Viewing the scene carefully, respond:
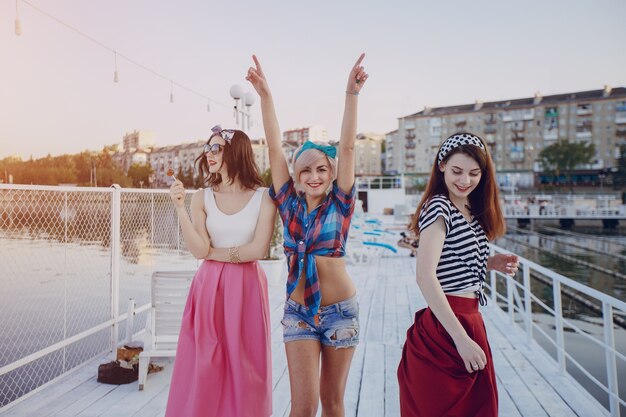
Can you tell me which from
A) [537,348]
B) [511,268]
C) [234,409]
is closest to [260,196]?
[234,409]

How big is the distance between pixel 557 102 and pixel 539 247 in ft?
196

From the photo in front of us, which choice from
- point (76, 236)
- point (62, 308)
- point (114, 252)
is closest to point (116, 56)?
point (62, 308)

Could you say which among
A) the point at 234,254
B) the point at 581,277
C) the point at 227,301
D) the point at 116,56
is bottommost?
the point at 581,277

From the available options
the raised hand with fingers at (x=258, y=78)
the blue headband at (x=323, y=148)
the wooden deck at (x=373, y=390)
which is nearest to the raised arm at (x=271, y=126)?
the raised hand with fingers at (x=258, y=78)

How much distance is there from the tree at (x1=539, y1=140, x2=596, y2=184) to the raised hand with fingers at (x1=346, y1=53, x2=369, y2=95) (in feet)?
255

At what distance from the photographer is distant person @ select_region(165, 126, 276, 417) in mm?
2070

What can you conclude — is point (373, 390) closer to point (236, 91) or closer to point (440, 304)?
point (440, 304)

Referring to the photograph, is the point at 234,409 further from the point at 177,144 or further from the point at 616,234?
the point at 177,144

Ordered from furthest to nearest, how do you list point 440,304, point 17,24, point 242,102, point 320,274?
1. point 242,102
2. point 17,24
3. point 320,274
4. point 440,304

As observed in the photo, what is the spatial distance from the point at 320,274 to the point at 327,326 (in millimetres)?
216

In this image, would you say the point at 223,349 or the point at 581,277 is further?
the point at 581,277

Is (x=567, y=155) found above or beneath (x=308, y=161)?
above

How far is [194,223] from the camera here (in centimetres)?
221

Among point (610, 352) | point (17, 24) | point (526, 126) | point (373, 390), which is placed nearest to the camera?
point (610, 352)
